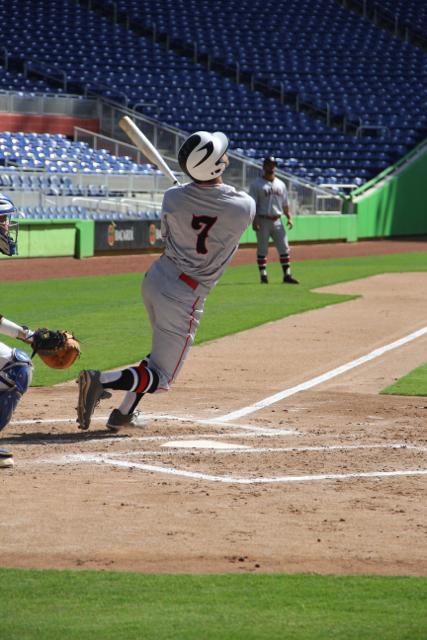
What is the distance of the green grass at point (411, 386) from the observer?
10.9m

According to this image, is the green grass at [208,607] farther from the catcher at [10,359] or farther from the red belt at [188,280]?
the red belt at [188,280]

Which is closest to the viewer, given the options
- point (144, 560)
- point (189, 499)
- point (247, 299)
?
point (144, 560)

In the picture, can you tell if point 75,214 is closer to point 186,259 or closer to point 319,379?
point 319,379

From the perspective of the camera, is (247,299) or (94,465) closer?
(94,465)

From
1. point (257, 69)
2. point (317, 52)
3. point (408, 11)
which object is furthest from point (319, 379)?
point (408, 11)

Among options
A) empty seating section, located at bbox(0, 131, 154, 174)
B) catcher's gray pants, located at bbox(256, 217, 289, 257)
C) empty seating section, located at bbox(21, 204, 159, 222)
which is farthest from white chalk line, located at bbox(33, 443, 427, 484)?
empty seating section, located at bbox(0, 131, 154, 174)

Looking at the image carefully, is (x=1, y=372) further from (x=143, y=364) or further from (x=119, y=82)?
(x=119, y=82)

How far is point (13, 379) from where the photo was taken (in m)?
7.67

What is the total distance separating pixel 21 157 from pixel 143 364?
26.9 m

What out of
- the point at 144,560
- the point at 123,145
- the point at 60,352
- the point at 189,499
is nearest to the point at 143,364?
the point at 60,352

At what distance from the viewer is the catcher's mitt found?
7.91m

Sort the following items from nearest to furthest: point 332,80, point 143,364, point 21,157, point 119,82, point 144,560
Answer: point 144,560 < point 143,364 < point 21,157 < point 119,82 < point 332,80

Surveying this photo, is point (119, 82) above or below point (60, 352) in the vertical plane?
below

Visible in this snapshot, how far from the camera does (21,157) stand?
34.6 meters
